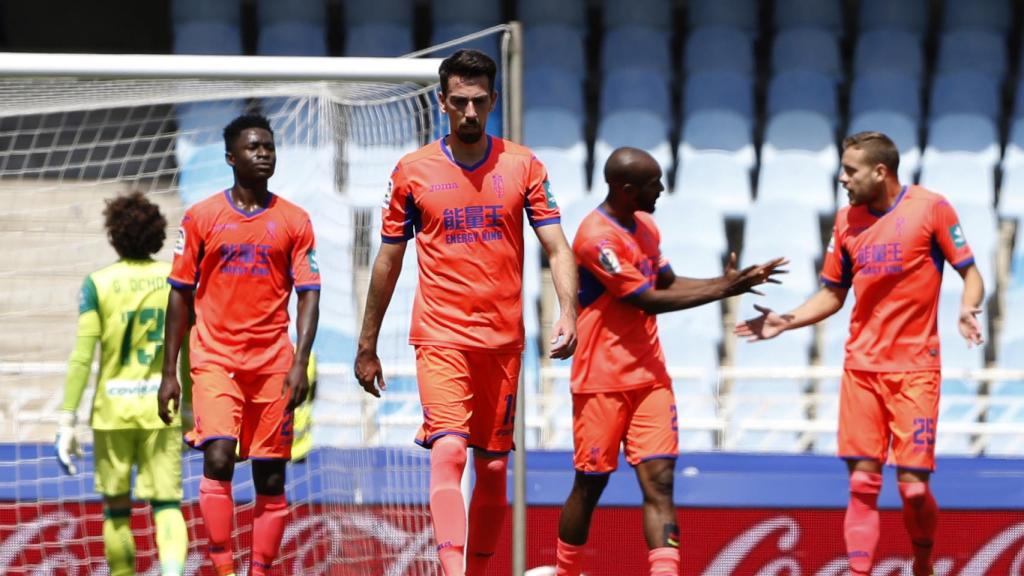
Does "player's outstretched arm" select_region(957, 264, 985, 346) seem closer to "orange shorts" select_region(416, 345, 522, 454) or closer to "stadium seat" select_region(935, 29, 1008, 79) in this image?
"orange shorts" select_region(416, 345, 522, 454)

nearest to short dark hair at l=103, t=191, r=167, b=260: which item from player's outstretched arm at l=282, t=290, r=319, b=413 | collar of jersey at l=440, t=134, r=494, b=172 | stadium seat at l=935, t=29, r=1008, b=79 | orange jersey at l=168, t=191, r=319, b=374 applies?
orange jersey at l=168, t=191, r=319, b=374

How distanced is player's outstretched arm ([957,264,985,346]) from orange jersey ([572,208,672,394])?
125 centimetres

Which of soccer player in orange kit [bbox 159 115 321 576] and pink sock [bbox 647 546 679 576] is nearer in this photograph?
pink sock [bbox 647 546 679 576]

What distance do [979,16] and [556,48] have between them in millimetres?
3905

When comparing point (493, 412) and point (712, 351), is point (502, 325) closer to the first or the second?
point (493, 412)

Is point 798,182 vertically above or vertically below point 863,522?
above

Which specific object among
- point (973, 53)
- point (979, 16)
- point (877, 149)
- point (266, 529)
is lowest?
point (266, 529)

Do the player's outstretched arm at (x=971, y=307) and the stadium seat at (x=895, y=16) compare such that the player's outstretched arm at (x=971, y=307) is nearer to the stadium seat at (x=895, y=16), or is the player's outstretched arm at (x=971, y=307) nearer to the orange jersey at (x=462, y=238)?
the orange jersey at (x=462, y=238)

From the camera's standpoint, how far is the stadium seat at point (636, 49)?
13000 mm

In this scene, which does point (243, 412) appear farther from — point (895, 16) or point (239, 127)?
point (895, 16)

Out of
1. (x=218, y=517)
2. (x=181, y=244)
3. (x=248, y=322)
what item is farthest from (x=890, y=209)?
(x=218, y=517)

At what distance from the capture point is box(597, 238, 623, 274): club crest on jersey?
228 inches

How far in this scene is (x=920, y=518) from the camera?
6215 mm

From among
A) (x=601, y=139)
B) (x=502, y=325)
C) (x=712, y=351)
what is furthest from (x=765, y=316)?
(x=601, y=139)
